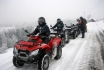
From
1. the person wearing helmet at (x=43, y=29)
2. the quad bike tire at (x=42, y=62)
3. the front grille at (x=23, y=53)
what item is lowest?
the quad bike tire at (x=42, y=62)

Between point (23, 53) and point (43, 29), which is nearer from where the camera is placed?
point (23, 53)

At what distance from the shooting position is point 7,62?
6.78 m

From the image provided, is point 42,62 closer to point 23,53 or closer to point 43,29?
point 23,53

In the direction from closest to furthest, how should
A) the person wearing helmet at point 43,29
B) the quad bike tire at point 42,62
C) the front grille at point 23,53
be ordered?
the front grille at point 23,53
the quad bike tire at point 42,62
the person wearing helmet at point 43,29

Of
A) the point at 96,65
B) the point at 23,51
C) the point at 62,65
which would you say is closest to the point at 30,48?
the point at 23,51

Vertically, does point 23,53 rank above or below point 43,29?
below

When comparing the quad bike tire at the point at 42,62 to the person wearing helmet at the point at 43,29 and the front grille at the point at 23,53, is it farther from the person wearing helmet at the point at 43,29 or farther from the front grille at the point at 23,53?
the person wearing helmet at the point at 43,29

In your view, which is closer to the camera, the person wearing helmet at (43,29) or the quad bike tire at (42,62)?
the quad bike tire at (42,62)

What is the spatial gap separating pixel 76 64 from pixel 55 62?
1.11m

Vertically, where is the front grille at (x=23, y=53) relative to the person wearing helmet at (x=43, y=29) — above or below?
below

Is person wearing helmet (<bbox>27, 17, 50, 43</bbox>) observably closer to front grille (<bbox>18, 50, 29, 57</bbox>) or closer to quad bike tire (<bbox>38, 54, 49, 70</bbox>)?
quad bike tire (<bbox>38, 54, 49, 70</bbox>)

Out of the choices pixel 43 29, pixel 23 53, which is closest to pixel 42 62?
pixel 23 53

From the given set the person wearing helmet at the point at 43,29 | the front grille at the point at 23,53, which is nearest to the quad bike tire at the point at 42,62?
the front grille at the point at 23,53

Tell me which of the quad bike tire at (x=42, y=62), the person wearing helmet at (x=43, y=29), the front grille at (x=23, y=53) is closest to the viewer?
the front grille at (x=23, y=53)
